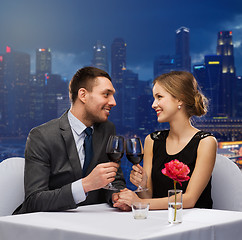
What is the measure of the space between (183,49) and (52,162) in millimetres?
15353

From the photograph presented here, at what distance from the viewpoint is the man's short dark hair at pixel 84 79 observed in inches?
88.0

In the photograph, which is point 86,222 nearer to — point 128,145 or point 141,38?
point 128,145

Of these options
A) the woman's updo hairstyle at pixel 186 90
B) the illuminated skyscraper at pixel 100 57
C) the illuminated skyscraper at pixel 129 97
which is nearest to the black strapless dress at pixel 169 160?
the woman's updo hairstyle at pixel 186 90

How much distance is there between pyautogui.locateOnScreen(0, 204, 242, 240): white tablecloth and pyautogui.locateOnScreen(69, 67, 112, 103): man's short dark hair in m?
0.83

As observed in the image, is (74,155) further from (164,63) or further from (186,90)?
(164,63)

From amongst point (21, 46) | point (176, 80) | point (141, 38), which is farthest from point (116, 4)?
point (176, 80)

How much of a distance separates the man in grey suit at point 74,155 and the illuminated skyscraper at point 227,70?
15146mm

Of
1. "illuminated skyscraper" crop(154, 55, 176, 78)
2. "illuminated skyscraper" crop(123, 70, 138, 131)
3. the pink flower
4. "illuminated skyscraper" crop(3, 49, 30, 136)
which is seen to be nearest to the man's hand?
the pink flower

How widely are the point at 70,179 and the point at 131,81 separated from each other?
669 inches

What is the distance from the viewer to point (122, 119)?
18.6 m

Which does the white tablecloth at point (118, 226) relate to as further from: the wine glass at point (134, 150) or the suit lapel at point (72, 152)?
the suit lapel at point (72, 152)

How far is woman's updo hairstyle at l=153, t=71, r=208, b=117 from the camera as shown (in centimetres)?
220

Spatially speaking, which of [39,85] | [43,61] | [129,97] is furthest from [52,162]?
[39,85]

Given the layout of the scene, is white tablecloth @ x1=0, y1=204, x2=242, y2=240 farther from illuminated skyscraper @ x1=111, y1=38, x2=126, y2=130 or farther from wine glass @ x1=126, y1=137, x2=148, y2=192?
illuminated skyscraper @ x1=111, y1=38, x2=126, y2=130
